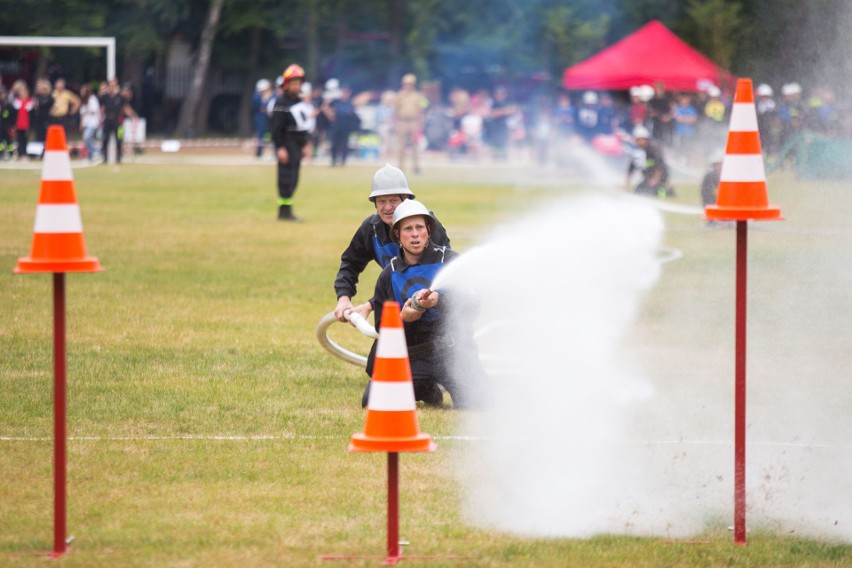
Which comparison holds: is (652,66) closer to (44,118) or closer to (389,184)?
(44,118)

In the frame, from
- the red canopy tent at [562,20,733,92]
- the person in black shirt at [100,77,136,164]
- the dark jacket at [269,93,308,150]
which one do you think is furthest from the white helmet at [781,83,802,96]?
the dark jacket at [269,93,308,150]

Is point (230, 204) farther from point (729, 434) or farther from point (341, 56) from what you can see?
point (341, 56)

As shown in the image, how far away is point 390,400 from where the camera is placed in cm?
466

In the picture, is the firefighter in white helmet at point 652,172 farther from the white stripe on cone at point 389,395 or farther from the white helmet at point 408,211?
the white stripe on cone at point 389,395

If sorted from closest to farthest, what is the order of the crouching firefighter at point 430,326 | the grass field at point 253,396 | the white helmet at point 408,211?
the grass field at point 253,396 → the white helmet at point 408,211 → the crouching firefighter at point 430,326

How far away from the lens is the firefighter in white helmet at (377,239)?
760 cm

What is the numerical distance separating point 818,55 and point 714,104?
26.8m

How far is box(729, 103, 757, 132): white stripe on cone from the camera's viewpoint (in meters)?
4.92

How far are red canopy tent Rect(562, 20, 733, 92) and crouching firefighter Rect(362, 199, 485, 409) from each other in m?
34.6

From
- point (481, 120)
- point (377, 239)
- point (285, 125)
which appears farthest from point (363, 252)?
point (481, 120)

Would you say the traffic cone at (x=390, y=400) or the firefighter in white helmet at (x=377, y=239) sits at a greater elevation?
the firefighter in white helmet at (x=377, y=239)

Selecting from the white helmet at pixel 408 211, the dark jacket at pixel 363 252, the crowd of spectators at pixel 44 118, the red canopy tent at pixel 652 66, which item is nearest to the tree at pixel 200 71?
the red canopy tent at pixel 652 66

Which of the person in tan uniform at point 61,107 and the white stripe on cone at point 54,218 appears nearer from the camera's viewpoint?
the white stripe on cone at point 54,218

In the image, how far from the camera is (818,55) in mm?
10188
